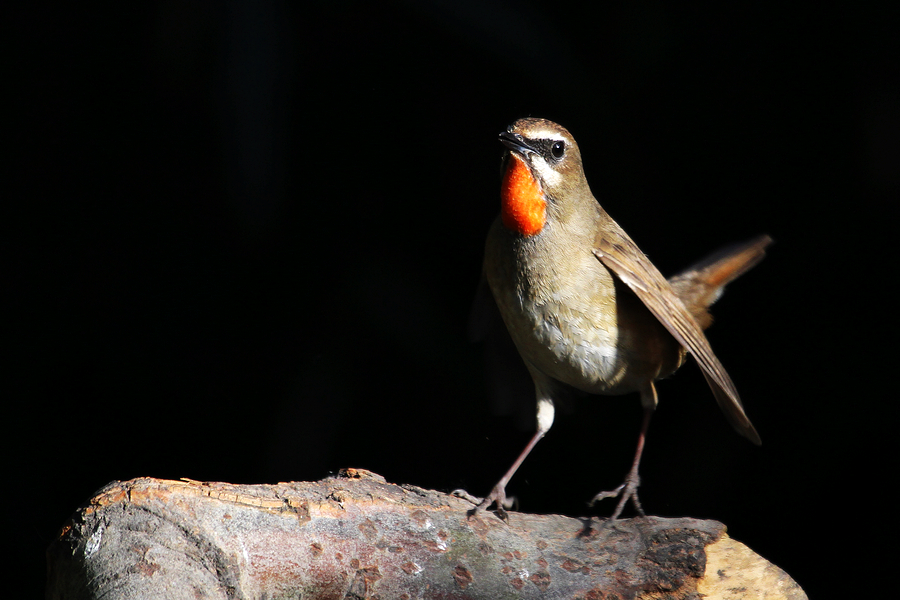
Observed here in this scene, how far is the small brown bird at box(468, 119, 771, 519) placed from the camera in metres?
2.11

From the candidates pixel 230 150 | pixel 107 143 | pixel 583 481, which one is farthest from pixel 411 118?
pixel 583 481

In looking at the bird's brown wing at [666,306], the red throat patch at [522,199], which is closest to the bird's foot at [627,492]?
the bird's brown wing at [666,306]

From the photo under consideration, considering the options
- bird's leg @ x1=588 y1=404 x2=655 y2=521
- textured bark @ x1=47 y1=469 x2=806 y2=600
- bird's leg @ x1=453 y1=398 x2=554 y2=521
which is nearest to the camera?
textured bark @ x1=47 y1=469 x2=806 y2=600

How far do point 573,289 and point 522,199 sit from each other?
1.03ft

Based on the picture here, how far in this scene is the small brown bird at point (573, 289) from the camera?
6.93 ft

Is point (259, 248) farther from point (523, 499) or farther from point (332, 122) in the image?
point (523, 499)

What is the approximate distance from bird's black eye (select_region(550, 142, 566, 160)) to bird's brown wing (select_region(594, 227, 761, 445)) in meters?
0.31

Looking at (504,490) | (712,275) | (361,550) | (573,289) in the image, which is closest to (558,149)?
(573,289)

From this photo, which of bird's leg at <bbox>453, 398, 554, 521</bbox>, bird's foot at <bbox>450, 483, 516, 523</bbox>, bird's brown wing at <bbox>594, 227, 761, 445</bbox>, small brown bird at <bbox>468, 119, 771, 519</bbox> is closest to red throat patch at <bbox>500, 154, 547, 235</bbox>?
small brown bird at <bbox>468, 119, 771, 519</bbox>

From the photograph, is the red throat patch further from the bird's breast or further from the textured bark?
the textured bark

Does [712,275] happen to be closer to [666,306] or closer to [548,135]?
[666,306]

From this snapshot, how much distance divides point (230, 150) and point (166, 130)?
11.2 inches

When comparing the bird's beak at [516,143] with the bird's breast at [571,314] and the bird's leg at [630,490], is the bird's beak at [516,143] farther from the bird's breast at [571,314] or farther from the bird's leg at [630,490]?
the bird's leg at [630,490]

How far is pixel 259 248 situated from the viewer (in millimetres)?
3008
